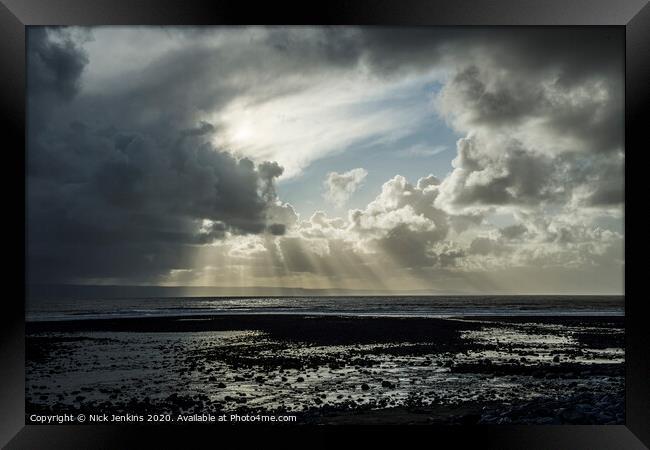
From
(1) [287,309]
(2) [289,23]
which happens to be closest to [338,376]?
(2) [289,23]

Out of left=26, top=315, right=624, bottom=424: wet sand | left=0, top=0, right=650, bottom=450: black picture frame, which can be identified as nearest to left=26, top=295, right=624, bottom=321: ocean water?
left=26, top=315, right=624, bottom=424: wet sand

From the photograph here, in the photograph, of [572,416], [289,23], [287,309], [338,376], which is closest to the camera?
[289,23]

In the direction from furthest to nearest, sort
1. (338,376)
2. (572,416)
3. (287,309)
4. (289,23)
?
(287,309)
(338,376)
(572,416)
(289,23)

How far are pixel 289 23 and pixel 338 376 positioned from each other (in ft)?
24.4

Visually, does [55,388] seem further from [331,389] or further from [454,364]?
[454,364]

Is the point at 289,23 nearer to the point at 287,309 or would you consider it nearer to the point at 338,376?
the point at 338,376

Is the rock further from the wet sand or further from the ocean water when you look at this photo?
the ocean water

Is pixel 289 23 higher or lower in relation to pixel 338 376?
higher

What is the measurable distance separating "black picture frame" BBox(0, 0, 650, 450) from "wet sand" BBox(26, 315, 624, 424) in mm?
1403

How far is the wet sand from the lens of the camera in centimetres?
842

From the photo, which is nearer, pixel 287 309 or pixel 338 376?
pixel 338 376

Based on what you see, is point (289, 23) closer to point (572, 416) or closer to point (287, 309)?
point (572, 416)

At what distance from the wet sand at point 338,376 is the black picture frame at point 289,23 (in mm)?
1403

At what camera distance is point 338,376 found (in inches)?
428
